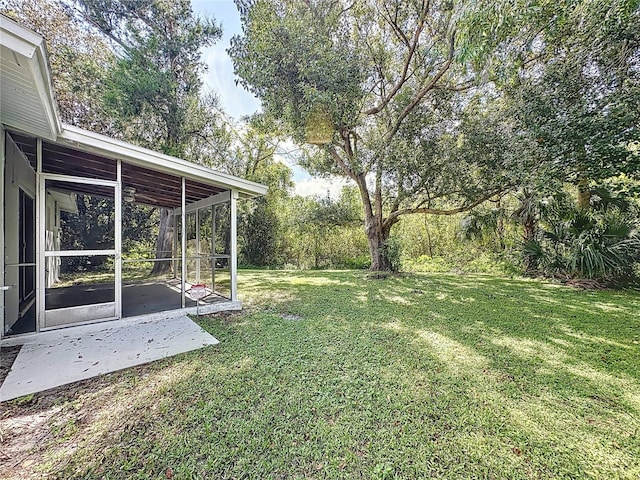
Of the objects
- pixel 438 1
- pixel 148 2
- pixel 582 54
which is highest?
pixel 148 2

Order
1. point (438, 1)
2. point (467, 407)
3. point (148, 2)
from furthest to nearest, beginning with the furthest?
point (148, 2), point (438, 1), point (467, 407)

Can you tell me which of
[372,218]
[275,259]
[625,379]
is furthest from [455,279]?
[275,259]

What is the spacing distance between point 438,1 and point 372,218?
6.12 metres

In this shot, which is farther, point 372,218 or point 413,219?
point 413,219

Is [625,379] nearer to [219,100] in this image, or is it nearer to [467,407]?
[467,407]

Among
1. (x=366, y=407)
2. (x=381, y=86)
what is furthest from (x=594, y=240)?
(x=366, y=407)

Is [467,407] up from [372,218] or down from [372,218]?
down

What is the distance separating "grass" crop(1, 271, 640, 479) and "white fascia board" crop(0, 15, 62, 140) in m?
2.60

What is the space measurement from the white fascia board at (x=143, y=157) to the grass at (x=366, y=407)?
2.46 meters

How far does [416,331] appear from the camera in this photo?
4000 millimetres

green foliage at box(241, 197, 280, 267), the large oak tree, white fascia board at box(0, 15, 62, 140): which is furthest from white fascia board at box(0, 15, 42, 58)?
green foliage at box(241, 197, 280, 267)

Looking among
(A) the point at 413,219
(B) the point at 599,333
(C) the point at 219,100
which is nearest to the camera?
(B) the point at 599,333

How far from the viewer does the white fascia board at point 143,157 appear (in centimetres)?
338

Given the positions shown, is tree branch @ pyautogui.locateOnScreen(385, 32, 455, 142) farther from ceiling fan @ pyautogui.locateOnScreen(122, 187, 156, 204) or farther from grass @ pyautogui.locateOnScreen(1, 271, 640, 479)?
ceiling fan @ pyautogui.locateOnScreen(122, 187, 156, 204)
